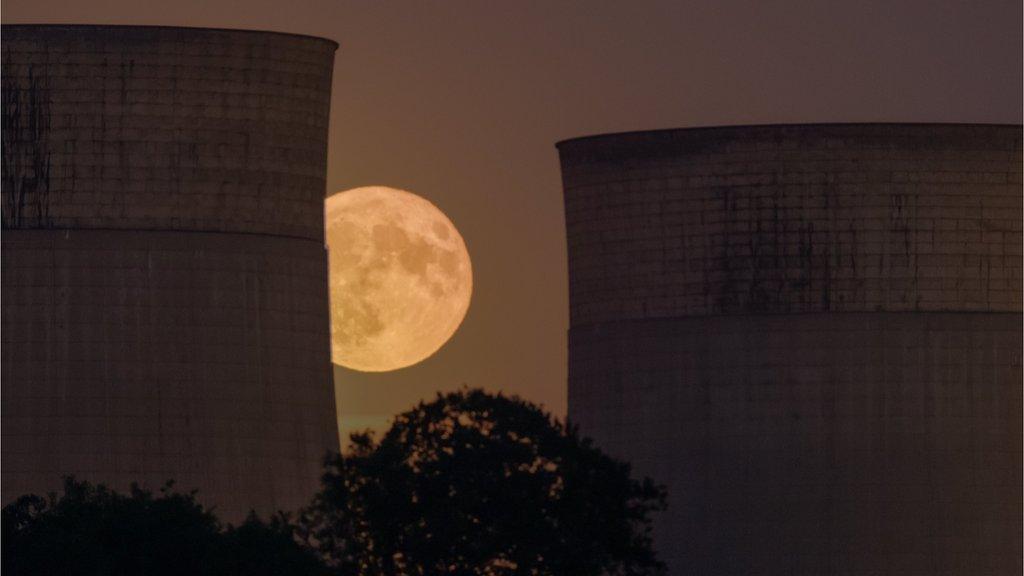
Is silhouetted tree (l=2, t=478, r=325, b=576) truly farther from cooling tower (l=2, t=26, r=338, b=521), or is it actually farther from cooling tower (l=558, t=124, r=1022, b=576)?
cooling tower (l=558, t=124, r=1022, b=576)

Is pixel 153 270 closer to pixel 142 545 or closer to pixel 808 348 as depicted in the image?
pixel 808 348

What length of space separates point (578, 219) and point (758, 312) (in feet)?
10.7

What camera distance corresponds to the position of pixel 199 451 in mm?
45375

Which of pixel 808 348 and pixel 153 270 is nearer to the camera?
pixel 153 270

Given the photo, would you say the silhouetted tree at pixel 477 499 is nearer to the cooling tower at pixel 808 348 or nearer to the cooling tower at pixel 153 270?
the cooling tower at pixel 153 270

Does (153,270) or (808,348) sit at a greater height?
(153,270)

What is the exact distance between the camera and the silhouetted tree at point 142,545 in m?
32.9

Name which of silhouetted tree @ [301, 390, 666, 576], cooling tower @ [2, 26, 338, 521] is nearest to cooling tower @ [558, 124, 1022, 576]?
cooling tower @ [2, 26, 338, 521]

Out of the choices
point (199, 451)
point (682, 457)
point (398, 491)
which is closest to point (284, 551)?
point (398, 491)

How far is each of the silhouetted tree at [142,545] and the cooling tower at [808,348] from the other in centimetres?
1664

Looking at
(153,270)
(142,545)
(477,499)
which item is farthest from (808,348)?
(142,545)

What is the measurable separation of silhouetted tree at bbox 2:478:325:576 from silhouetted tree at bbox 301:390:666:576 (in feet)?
2.46

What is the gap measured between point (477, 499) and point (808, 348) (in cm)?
1830

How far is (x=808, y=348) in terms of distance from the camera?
5156 cm
